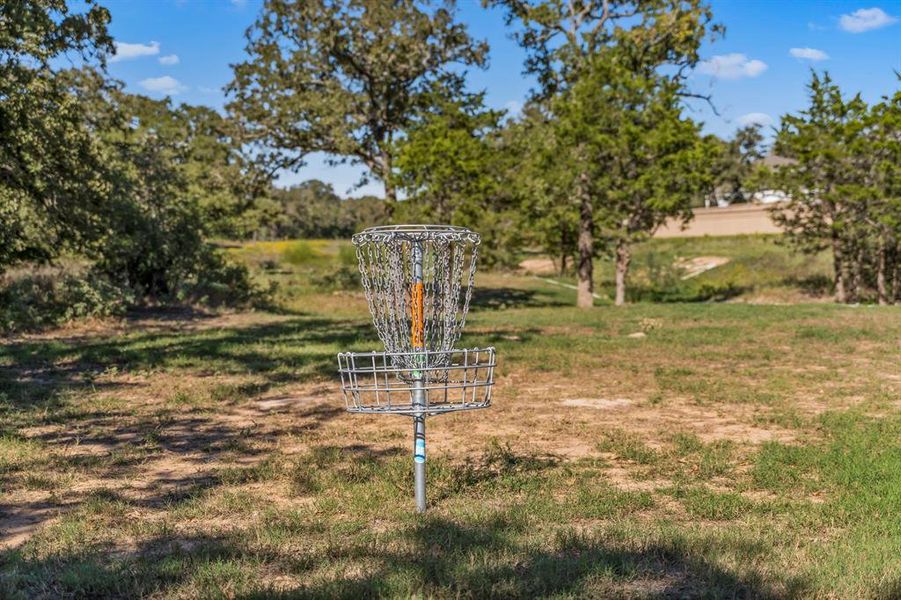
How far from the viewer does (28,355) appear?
→ 36.0 feet

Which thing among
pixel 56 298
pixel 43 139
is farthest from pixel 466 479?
pixel 56 298

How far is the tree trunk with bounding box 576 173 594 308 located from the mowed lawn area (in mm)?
10869

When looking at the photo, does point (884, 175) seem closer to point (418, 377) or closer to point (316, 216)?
point (418, 377)

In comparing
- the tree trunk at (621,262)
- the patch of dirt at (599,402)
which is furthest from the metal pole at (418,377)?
the tree trunk at (621,262)

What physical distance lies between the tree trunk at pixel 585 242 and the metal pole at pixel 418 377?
59.0ft

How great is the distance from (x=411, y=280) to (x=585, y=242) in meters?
18.4

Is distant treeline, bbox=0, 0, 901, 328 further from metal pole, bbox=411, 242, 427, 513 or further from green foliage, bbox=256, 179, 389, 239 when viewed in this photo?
green foliage, bbox=256, 179, 389, 239

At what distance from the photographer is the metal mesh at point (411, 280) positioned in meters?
4.19

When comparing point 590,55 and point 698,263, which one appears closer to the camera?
point 590,55

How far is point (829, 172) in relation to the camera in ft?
72.3

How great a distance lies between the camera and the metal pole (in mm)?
4156

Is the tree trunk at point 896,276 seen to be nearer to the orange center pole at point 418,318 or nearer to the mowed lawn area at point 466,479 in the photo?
the mowed lawn area at point 466,479

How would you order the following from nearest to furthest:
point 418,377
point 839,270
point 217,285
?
point 418,377 → point 217,285 → point 839,270

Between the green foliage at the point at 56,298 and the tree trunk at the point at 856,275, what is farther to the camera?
the tree trunk at the point at 856,275
